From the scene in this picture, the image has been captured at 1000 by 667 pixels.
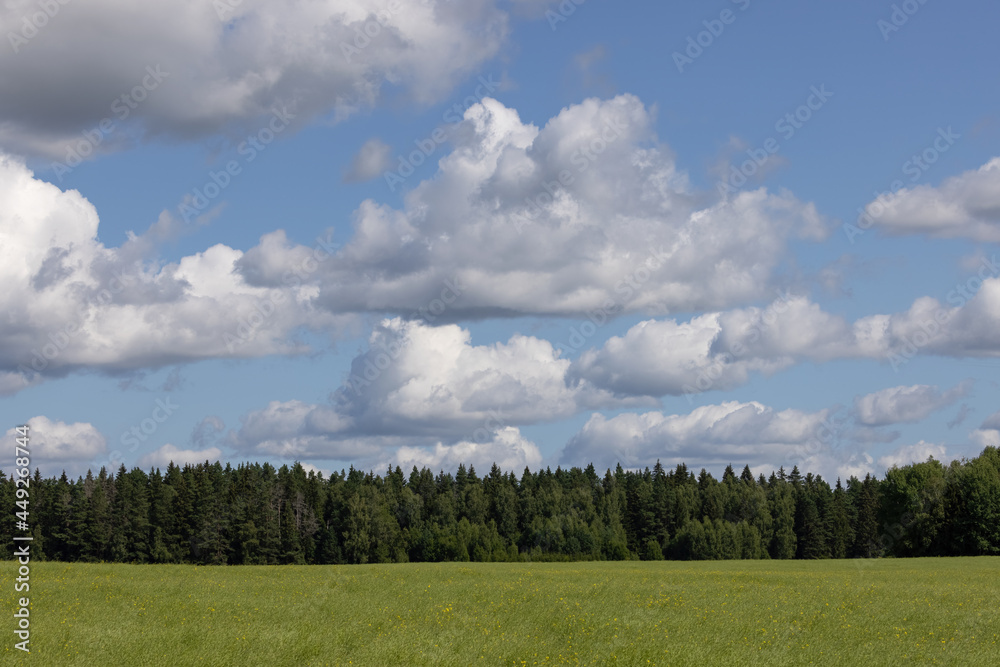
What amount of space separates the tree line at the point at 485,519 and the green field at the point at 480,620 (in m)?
72.0

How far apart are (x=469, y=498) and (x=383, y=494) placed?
15.6 m

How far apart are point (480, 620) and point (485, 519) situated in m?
122

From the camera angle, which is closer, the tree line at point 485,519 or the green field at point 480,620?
the green field at point 480,620

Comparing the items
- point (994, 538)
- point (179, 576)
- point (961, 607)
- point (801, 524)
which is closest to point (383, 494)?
point (801, 524)

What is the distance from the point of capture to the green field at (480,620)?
2939 centimetres

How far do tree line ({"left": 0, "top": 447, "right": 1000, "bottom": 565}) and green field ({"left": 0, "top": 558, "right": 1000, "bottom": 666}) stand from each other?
236 feet

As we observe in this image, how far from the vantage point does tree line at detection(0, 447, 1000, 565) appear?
115938 millimetres

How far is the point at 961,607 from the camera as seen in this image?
138 ft

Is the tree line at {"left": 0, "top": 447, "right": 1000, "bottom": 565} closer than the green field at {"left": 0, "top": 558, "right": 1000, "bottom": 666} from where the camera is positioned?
No

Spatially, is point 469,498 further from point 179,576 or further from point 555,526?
point 179,576

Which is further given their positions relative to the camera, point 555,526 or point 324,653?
point 555,526

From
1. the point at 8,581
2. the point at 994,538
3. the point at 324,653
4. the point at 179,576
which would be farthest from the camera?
the point at 994,538

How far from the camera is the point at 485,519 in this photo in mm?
155875

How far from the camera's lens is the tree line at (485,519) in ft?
380
